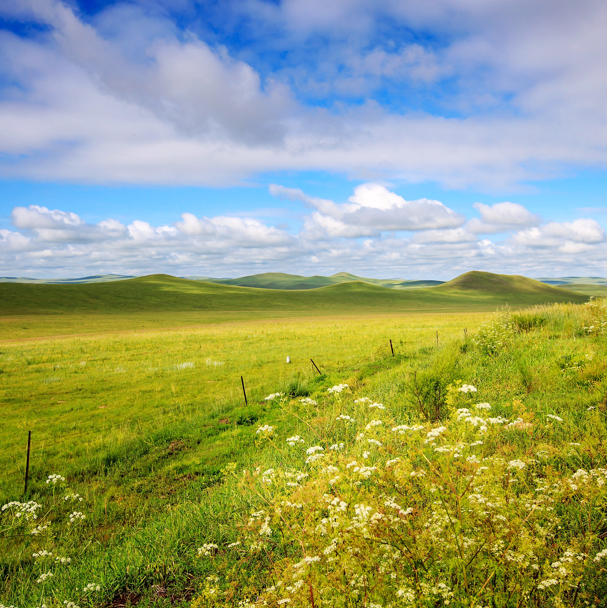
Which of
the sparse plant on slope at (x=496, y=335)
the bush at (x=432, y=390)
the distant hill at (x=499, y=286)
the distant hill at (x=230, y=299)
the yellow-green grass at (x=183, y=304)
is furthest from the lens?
the distant hill at (x=499, y=286)

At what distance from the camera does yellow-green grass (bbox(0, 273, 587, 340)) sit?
59562 millimetres

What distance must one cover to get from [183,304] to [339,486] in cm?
9711

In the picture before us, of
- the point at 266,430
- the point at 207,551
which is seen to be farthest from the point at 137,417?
the point at 207,551

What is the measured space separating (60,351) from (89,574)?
2655 cm

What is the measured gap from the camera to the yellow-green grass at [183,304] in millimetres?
59562

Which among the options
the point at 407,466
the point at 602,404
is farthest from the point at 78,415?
the point at 602,404

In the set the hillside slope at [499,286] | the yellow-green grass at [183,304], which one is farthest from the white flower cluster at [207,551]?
the hillside slope at [499,286]

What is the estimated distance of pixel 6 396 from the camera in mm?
14484

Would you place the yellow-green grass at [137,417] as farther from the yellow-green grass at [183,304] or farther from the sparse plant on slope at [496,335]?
the yellow-green grass at [183,304]

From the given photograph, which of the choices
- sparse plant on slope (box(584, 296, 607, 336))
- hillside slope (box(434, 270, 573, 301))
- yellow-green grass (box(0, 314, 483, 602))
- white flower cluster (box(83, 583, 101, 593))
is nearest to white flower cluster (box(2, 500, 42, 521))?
yellow-green grass (box(0, 314, 483, 602))

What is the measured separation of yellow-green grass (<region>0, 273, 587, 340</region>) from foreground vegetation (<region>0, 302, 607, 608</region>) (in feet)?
138

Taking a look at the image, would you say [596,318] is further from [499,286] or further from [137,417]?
[499,286]

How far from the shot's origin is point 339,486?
396 cm

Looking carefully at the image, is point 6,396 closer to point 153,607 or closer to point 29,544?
point 29,544
